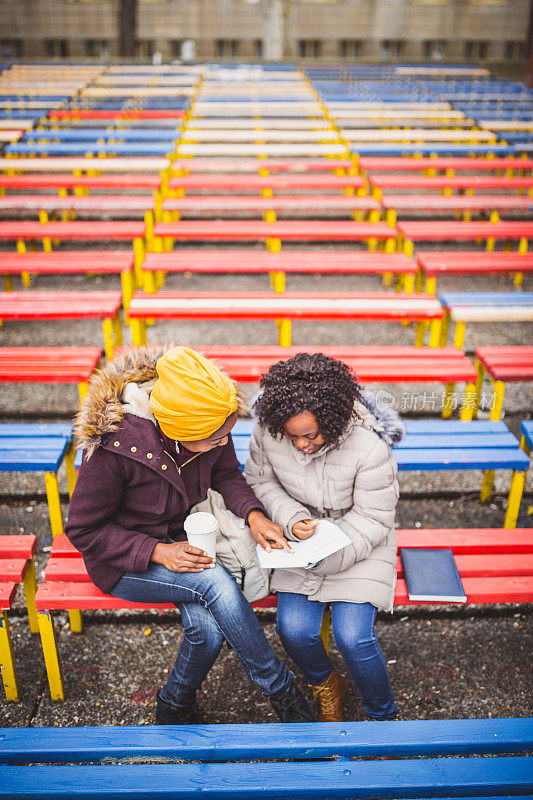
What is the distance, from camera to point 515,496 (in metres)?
3.14

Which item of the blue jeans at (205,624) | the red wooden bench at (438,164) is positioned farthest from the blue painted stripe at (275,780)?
the red wooden bench at (438,164)

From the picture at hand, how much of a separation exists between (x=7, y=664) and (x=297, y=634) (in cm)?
109

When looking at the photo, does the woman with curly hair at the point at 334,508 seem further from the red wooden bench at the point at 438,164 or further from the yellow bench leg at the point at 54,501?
the red wooden bench at the point at 438,164

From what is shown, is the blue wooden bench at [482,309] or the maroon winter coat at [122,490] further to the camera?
the blue wooden bench at [482,309]

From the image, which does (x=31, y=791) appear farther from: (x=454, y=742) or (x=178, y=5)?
(x=178, y=5)

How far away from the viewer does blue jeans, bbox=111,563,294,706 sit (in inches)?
86.2

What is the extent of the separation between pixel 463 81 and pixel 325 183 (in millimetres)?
7406

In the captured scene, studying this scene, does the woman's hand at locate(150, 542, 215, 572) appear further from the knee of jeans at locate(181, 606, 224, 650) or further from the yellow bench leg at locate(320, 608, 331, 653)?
the yellow bench leg at locate(320, 608, 331, 653)

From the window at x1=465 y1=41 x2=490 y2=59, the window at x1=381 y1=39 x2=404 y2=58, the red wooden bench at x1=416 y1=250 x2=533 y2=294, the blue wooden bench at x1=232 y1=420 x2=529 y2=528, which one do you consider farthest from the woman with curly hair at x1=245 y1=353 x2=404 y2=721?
the window at x1=465 y1=41 x2=490 y2=59

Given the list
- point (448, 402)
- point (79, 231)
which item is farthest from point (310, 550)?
point (79, 231)

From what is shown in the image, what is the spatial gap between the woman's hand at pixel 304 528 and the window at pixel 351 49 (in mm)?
26354

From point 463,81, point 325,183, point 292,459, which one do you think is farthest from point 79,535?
point 463,81

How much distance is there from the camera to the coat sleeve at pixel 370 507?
2320 millimetres

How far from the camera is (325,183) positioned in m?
6.30
